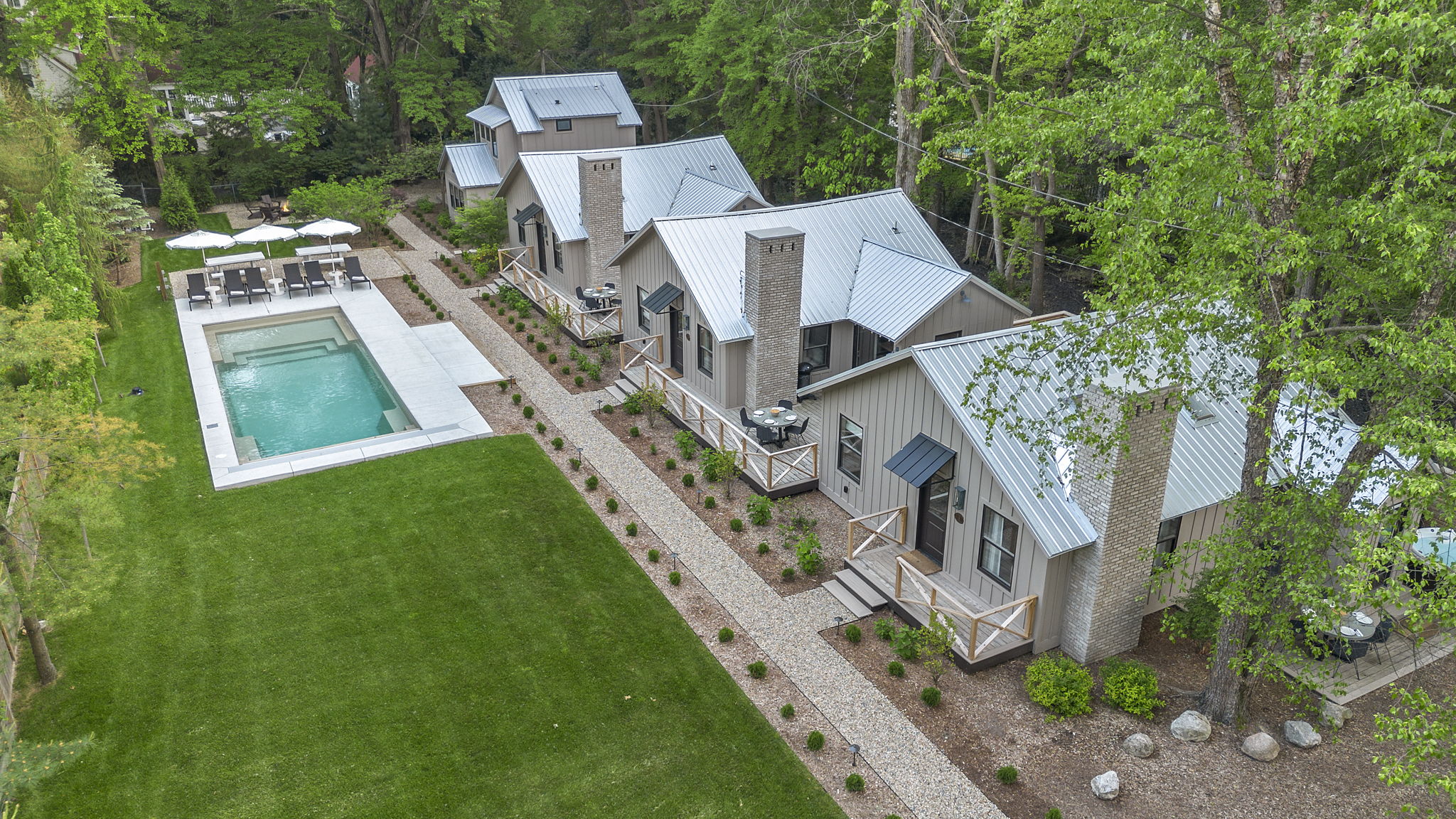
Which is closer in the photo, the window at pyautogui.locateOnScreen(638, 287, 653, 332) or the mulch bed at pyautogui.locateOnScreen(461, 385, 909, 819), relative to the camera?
the mulch bed at pyautogui.locateOnScreen(461, 385, 909, 819)

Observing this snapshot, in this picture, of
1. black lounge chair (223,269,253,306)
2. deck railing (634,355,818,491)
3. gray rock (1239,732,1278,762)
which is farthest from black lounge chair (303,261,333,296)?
gray rock (1239,732,1278,762)

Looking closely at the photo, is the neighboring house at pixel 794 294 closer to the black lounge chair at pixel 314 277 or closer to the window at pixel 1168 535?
the window at pixel 1168 535

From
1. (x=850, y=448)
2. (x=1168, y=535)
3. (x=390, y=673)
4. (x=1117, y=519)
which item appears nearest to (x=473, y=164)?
(x=850, y=448)

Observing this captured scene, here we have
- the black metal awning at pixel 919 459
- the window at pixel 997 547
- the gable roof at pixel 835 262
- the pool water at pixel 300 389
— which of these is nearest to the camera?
the window at pixel 997 547

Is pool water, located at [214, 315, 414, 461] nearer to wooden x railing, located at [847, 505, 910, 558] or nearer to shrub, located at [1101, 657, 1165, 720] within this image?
wooden x railing, located at [847, 505, 910, 558]

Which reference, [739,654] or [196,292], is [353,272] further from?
[739,654]

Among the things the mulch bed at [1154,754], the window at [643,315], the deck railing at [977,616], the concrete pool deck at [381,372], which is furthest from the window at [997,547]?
the window at [643,315]
